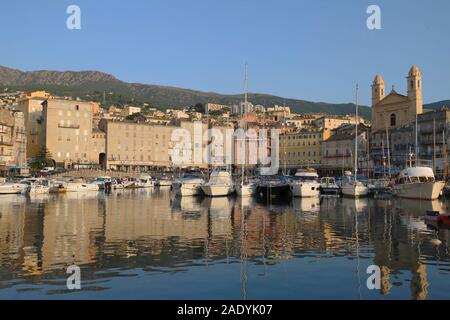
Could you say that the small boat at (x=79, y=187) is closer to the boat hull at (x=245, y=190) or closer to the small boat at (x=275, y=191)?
the boat hull at (x=245, y=190)

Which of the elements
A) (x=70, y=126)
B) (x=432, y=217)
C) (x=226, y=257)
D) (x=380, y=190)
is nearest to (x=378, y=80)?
(x=380, y=190)

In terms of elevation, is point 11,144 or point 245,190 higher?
point 11,144

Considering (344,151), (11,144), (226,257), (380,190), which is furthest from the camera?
(344,151)

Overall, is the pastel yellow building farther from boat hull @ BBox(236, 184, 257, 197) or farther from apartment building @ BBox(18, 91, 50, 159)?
apartment building @ BBox(18, 91, 50, 159)

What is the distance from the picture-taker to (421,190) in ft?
187

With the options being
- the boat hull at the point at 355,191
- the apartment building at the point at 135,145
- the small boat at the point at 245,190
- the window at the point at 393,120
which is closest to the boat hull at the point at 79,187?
the small boat at the point at 245,190

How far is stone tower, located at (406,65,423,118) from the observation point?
113000 mm

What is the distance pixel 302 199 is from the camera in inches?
2340

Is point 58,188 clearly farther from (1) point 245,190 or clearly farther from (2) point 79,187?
(1) point 245,190

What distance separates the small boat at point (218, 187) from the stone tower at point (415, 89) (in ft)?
214

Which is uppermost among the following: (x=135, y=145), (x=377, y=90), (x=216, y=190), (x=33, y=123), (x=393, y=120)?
(x=377, y=90)

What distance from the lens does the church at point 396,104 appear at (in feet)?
372

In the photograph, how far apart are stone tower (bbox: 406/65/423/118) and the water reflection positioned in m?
88.0

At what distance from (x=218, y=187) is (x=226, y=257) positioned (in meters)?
43.6
